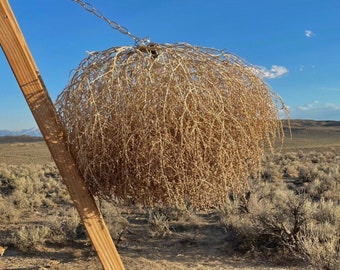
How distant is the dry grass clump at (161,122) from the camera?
2771 millimetres

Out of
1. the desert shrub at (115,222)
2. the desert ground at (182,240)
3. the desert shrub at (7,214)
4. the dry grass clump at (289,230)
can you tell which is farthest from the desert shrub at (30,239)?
the dry grass clump at (289,230)

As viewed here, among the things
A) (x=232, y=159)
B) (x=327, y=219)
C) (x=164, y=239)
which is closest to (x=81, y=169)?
(x=232, y=159)

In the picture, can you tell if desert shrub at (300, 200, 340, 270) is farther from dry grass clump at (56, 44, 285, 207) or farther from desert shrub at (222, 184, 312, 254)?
dry grass clump at (56, 44, 285, 207)

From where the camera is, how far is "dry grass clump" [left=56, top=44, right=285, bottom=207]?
2.77 metres

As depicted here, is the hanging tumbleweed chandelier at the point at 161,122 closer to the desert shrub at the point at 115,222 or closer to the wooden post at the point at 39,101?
the wooden post at the point at 39,101

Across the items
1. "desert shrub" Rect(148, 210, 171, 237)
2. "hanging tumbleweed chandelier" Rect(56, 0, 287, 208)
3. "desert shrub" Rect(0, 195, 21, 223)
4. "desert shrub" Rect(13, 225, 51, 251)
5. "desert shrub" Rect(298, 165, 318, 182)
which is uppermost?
"hanging tumbleweed chandelier" Rect(56, 0, 287, 208)

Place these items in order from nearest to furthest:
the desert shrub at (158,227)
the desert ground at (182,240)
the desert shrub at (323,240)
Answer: the desert shrub at (323,240)
the desert ground at (182,240)
the desert shrub at (158,227)

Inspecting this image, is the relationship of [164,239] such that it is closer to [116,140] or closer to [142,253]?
[142,253]

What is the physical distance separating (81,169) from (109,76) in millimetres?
784

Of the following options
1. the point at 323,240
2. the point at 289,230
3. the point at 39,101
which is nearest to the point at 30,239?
the point at 289,230

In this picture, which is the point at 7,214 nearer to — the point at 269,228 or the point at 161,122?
the point at 269,228

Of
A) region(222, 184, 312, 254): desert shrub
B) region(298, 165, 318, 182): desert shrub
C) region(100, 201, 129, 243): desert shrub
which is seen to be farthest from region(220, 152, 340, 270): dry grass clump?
region(298, 165, 318, 182): desert shrub

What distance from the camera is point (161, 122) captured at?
2.74 meters

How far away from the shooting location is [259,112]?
3234mm
